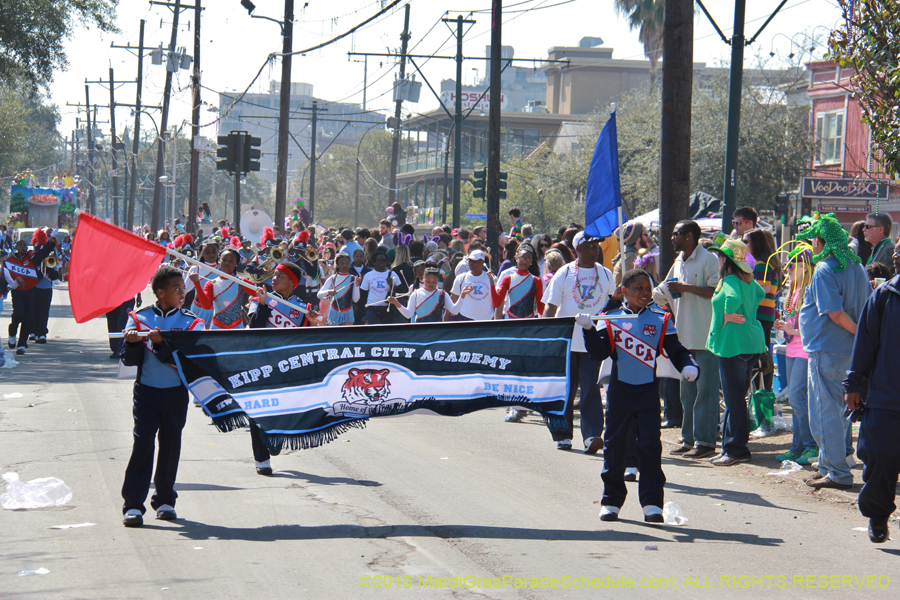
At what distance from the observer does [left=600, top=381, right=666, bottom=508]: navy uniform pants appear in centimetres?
668

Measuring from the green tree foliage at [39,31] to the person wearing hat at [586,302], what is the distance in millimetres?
16801

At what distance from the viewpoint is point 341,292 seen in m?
13.8

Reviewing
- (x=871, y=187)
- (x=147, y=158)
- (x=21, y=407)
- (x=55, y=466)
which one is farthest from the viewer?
(x=147, y=158)

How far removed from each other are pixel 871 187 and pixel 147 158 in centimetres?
10571

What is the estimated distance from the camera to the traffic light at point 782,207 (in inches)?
1271

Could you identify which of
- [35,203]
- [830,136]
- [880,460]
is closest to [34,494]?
[880,460]

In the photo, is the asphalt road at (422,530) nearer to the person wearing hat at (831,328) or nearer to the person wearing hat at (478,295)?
the person wearing hat at (831,328)

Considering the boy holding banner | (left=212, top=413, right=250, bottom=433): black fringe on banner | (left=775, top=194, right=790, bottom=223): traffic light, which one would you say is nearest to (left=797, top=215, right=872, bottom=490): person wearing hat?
the boy holding banner

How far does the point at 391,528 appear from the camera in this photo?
21.3 feet

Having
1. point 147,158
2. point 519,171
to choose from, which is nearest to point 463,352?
point 519,171

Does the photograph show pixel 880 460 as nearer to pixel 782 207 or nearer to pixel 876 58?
pixel 876 58

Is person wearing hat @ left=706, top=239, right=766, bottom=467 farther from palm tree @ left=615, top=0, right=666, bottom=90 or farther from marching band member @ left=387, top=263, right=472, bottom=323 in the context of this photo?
palm tree @ left=615, top=0, right=666, bottom=90

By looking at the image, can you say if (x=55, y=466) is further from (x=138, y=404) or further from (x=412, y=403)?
(x=412, y=403)

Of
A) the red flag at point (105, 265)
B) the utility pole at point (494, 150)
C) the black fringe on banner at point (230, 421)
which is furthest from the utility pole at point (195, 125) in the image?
the black fringe on banner at point (230, 421)
